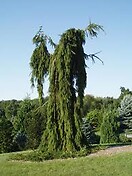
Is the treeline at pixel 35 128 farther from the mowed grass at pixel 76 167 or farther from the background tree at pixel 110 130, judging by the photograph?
the mowed grass at pixel 76 167

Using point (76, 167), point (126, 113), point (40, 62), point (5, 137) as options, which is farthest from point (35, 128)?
point (76, 167)

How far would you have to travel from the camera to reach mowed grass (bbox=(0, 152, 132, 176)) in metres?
13.4

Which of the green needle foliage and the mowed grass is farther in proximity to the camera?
the green needle foliage

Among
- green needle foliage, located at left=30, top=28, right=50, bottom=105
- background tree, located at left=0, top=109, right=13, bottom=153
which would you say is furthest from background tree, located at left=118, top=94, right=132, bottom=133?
green needle foliage, located at left=30, top=28, right=50, bottom=105

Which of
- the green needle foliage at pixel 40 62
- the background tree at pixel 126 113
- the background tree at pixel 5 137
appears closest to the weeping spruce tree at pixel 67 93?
the green needle foliage at pixel 40 62

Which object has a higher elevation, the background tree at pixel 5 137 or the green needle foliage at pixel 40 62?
the green needle foliage at pixel 40 62

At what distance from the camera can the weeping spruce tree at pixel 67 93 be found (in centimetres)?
1897

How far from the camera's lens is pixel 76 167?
14406 mm

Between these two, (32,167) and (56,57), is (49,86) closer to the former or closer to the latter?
(56,57)

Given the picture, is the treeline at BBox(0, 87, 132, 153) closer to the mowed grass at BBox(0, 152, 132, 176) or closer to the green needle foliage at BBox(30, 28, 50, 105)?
the green needle foliage at BBox(30, 28, 50, 105)

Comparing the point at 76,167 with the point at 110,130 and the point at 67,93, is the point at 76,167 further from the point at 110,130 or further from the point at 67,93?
the point at 110,130

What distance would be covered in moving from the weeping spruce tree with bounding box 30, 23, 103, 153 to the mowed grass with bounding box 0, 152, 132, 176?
8.10 ft

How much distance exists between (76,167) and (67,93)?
5.43 metres

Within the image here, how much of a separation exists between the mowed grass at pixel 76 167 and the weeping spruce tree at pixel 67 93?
2468 mm
